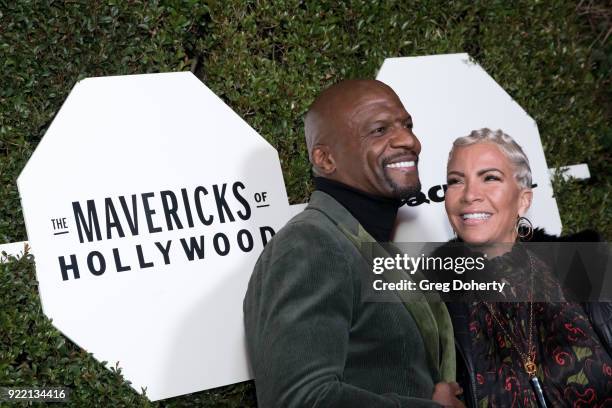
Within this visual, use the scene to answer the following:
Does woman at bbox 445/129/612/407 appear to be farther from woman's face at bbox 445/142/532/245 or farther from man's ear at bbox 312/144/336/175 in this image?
man's ear at bbox 312/144/336/175

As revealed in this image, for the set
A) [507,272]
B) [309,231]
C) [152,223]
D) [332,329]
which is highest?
[152,223]

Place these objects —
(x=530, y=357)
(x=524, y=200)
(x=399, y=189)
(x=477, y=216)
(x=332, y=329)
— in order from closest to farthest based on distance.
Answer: (x=332, y=329)
(x=399, y=189)
(x=530, y=357)
(x=477, y=216)
(x=524, y=200)

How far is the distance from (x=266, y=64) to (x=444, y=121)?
0.85m

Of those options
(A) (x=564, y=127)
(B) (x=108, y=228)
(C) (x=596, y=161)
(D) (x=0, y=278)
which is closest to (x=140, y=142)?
(B) (x=108, y=228)

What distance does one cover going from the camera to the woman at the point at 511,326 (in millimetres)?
3146

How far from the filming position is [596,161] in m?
4.79

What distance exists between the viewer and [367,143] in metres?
3.11

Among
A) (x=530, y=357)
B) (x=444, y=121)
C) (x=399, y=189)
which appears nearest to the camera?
(x=399, y=189)

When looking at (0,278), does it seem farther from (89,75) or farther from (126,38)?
(126,38)

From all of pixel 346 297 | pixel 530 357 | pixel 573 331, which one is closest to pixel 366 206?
pixel 346 297

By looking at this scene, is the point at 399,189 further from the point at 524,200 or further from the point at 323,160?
the point at 524,200

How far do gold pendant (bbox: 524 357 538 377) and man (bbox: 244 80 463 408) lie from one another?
0.99ft

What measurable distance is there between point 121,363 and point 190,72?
116 centimetres

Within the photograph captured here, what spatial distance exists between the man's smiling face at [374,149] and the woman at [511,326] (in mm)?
457
